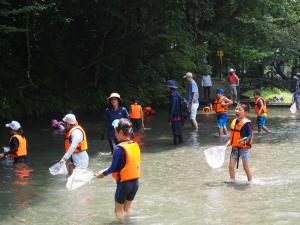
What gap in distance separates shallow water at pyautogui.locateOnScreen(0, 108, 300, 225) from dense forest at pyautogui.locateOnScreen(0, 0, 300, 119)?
9655 millimetres

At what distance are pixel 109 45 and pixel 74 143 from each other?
62.4 feet

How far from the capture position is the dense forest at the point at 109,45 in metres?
24.9

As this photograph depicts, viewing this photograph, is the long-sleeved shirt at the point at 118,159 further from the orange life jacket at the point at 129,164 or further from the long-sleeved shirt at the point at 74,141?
the long-sleeved shirt at the point at 74,141

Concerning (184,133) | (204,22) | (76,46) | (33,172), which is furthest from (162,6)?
(33,172)

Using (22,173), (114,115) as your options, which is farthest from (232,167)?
(22,173)

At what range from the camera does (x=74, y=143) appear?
31.5 feet

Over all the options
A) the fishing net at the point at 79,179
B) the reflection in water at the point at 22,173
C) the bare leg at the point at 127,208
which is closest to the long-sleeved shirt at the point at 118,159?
the fishing net at the point at 79,179

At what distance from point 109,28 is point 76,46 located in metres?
2.23

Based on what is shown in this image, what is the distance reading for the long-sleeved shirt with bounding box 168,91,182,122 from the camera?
15555mm

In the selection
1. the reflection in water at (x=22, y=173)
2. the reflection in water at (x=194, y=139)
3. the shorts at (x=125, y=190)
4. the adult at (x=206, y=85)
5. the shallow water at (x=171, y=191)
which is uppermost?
the adult at (x=206, y=85)

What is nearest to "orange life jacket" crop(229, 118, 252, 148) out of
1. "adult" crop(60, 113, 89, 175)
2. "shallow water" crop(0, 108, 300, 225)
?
"shallow water" crop(0, 108, 300, 225)

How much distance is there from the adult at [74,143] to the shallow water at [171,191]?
61 cm

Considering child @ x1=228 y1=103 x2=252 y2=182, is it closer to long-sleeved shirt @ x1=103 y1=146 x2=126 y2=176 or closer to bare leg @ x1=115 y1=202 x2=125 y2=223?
bare leg @ x1=115 y1=202 x2=125 y2=223

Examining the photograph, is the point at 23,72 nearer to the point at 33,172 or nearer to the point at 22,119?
the point at 22,119
